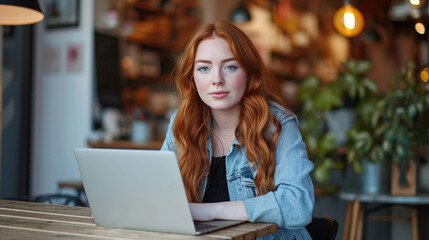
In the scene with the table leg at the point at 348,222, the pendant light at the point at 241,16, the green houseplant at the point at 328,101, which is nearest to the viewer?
the table leg at the point at 348,222

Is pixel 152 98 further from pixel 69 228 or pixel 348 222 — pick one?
pixel 69 228

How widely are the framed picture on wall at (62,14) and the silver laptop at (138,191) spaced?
151 inches

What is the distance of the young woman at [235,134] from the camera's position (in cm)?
156

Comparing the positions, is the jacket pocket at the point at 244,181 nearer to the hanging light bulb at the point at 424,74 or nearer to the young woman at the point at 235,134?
the young woman at the point at 235,134

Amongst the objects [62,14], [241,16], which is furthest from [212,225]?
[241,16]

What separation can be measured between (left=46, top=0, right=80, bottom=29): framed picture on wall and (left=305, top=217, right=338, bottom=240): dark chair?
3.78 m

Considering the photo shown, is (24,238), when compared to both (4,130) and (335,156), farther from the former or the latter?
(4,130)

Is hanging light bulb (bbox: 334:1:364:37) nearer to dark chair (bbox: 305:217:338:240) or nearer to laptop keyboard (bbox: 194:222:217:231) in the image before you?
dark chair (bbox: 305:217:338:240)

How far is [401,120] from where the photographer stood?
3.12 m

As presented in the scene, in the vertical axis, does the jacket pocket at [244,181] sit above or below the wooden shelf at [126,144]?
above

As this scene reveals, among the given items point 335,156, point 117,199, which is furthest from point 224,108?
point 335,156

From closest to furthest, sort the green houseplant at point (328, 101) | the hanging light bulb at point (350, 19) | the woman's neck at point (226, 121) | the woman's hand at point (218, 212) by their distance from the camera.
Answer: the woman's hand at point (218, 212)
the woman's neck at point (226, 121)
the green houseplant at point (328, 101)
the hanging light bulb at point (350, 19)

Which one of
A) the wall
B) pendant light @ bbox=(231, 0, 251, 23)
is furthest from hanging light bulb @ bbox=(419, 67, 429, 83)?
the wall

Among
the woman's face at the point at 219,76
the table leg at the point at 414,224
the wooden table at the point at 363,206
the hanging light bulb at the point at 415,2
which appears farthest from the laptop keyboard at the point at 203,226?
the table leg at the point at 414,224
